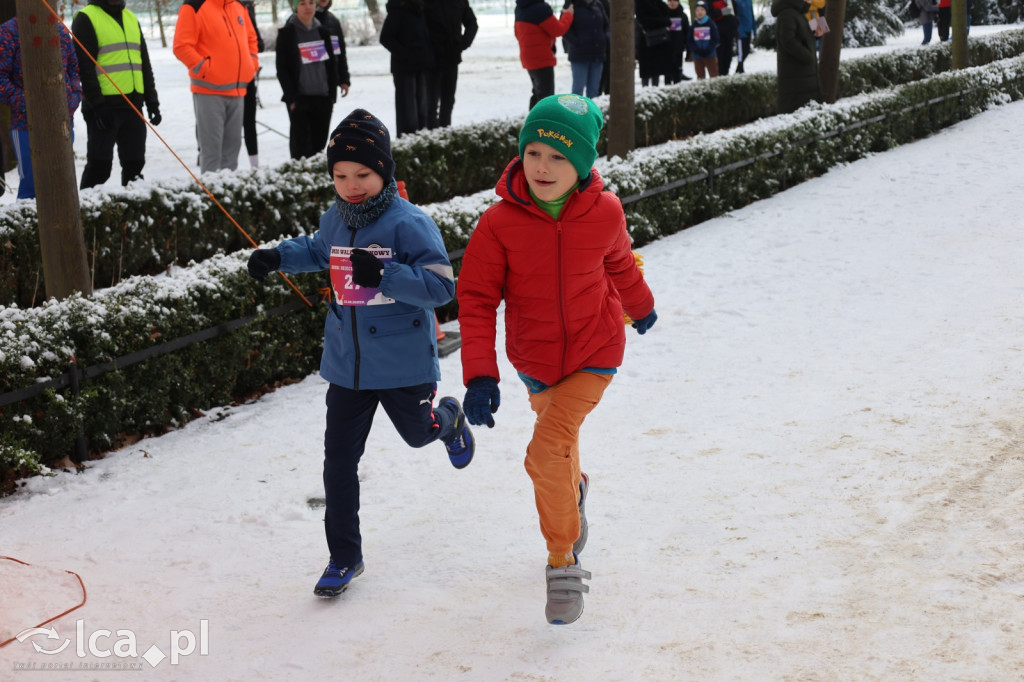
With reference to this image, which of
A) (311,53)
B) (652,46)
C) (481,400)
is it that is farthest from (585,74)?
(481,400)

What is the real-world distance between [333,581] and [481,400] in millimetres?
932

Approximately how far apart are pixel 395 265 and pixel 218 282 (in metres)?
2.58

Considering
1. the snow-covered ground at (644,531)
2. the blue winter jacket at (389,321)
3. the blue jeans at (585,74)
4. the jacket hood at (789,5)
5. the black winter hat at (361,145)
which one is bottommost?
the snow-covered ground at (644,531)

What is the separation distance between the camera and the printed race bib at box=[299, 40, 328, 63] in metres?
10.3

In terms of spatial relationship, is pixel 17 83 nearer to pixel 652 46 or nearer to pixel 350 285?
pixel 350 285

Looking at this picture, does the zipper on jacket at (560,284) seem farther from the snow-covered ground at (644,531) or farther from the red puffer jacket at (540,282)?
the snow-covered ground at (644,531)

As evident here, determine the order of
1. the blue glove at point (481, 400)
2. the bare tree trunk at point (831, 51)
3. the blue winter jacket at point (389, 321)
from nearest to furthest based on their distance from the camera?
1. the blue glove at point (481, 400)
2. the blue winter jacket at point (389, 321)
3. the bare tree trunk at point (831, 51)

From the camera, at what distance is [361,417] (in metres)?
3.90

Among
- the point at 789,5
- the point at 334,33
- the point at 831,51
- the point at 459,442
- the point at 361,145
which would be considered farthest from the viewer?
the point at 831,51

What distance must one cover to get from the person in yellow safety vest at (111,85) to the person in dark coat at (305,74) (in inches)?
57.0

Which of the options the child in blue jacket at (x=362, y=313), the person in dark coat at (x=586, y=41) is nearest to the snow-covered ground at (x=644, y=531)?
the child in blue jacket at (x=362, y=313)

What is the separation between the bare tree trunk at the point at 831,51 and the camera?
14586mm

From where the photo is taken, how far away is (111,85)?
8.93 metres

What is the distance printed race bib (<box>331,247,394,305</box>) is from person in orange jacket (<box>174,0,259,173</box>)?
570 cm
